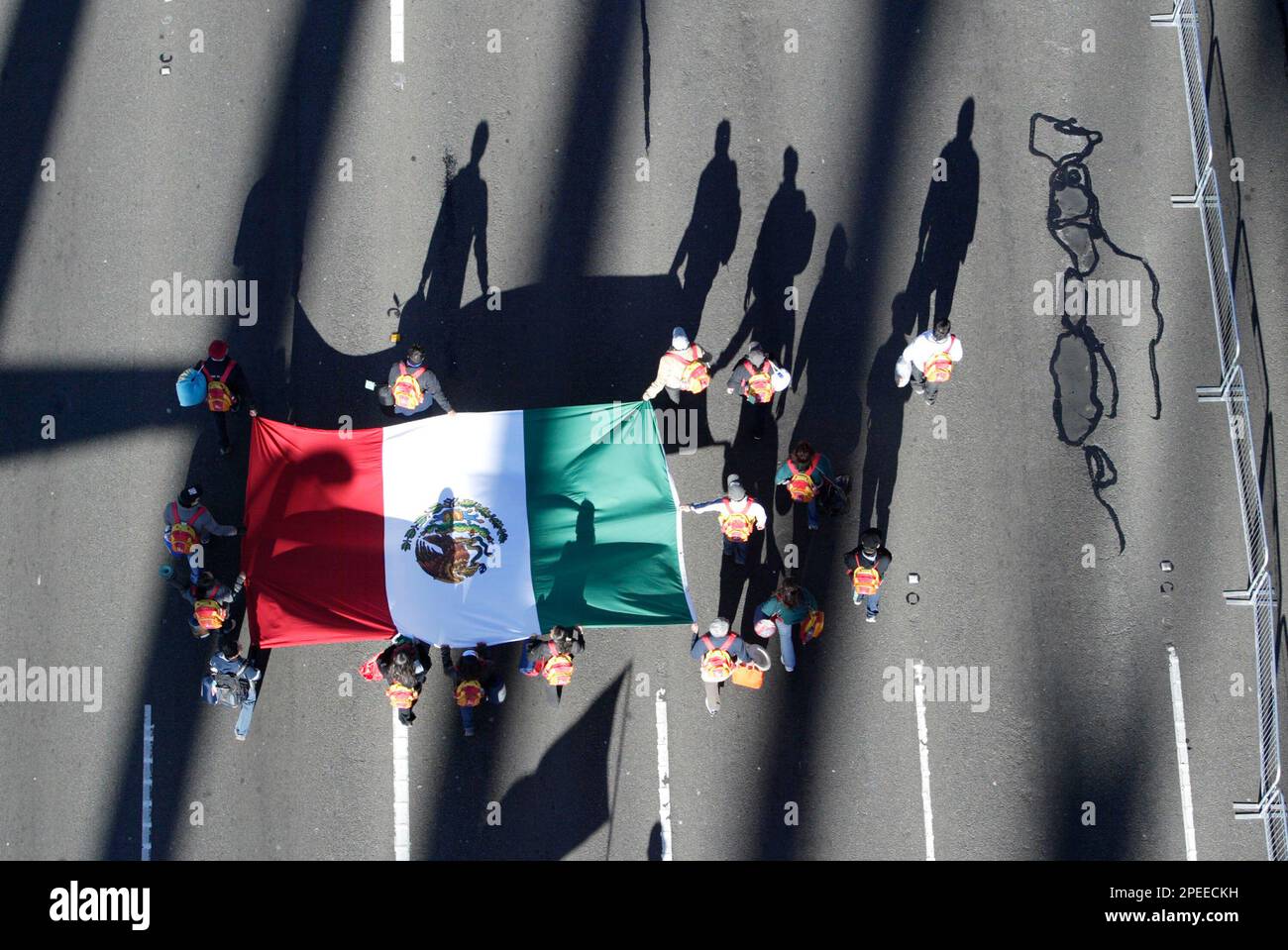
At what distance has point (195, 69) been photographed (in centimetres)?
1717

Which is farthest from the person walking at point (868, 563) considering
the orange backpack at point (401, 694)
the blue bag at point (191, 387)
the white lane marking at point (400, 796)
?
the blue bag at point (191, 387)

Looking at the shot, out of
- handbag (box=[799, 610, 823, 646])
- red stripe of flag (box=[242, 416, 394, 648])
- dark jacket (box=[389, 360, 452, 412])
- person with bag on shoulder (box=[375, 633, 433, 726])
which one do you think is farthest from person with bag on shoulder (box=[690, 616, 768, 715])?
dark jacket (box=[389, 360, 452, 412])

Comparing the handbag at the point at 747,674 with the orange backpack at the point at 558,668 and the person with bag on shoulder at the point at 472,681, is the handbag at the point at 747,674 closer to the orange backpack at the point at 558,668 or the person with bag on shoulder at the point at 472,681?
the orange backpack at the point at 558,668

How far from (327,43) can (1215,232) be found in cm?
1375

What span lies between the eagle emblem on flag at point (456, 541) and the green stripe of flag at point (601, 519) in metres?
0.53

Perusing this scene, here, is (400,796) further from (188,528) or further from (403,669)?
(188,528)

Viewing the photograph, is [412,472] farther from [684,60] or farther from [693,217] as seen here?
[684,60]

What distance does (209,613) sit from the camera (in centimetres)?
1515

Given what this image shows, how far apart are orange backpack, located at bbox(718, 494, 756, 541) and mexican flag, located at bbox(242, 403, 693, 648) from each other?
0.80 metres

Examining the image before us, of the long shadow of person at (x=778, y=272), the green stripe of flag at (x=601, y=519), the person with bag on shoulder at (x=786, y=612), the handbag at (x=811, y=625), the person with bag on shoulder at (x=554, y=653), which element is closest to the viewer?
the green stripe of flag at (x=601, y=519)

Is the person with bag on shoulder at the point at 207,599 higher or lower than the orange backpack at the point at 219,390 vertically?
lower

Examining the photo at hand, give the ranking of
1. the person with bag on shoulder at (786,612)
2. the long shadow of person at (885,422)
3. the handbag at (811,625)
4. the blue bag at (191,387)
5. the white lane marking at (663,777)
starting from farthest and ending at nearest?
the long shadow of person at (885,422)
the white lane marking at (663,777)
the handbag at (811,625)
the blue bag at (191,387)
the person with bag on shoulder at (786,612)

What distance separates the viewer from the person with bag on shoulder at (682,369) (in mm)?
15203

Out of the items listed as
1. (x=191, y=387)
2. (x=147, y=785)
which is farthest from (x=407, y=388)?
(x=147, y=785)
